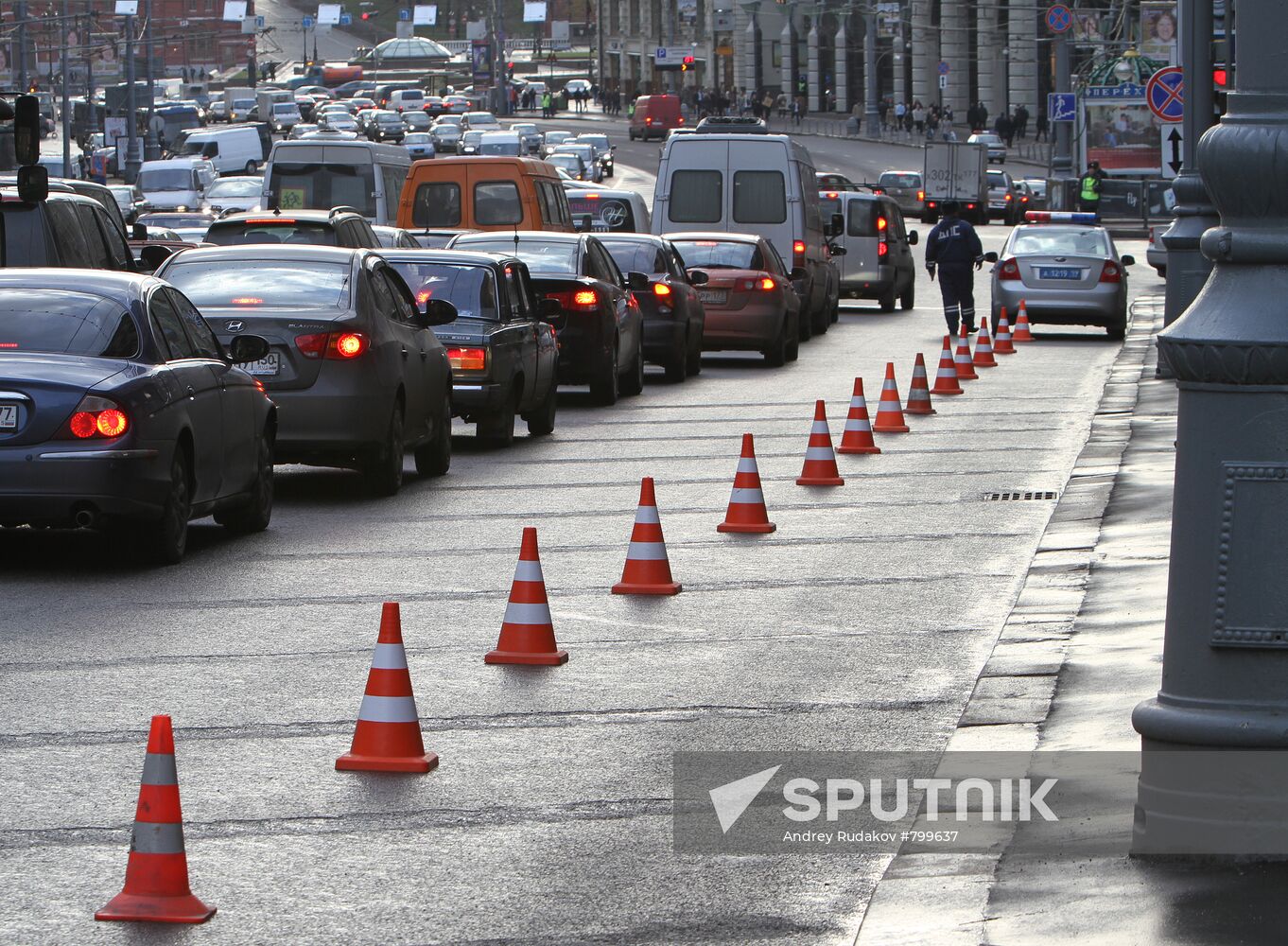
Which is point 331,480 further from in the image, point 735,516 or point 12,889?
point 12,889

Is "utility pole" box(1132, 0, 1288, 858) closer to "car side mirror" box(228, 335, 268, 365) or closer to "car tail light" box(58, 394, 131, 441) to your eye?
"car tail light" box(58, 394, 131, 441)

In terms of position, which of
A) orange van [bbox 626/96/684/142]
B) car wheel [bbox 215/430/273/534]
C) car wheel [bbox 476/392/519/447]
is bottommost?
car wheel [bbox 476/392/519/447]

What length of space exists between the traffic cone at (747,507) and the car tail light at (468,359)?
484cm

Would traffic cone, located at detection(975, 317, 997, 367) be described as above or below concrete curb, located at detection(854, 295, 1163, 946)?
below

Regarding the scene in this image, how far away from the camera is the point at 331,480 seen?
54.4 feet

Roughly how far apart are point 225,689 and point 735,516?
5.14 m

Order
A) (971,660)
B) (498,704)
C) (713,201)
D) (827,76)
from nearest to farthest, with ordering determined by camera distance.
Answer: (498,704) → (971,660) → (713,201) → (827,76)

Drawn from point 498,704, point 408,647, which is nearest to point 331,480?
point 408,647

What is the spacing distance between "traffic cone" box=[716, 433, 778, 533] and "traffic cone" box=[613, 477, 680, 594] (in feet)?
7.47

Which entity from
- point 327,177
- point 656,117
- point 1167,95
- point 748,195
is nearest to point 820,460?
point 1167,95

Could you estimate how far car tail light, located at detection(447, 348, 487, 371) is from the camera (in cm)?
1809

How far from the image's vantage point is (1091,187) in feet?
202

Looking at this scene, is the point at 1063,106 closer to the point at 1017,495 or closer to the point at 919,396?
the point at 919,396

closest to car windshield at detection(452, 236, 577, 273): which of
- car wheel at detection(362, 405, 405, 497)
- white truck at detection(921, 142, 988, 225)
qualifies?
car wheel at detection(362, 405, 405, 497)
